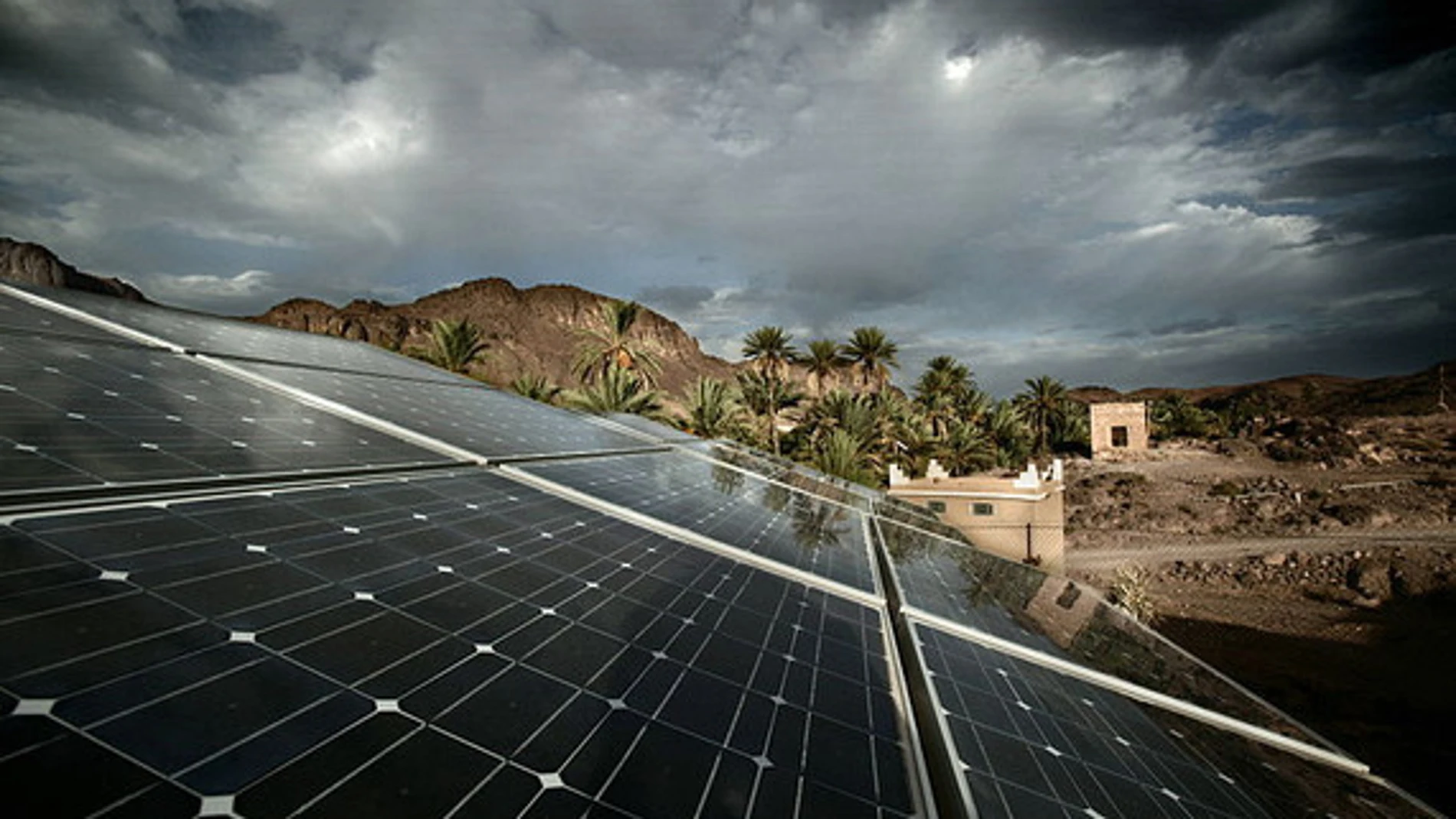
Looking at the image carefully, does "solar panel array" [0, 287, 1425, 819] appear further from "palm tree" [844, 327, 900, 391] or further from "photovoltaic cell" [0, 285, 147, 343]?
"palm tree" [844, 327, 900, 391]

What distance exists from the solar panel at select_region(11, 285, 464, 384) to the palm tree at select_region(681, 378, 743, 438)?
795 inches

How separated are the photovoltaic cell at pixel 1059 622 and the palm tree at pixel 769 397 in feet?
104

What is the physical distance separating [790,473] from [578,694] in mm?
13689

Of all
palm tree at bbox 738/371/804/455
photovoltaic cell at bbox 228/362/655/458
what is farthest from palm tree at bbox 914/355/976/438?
photovoltaic cell at bbox 228/362/655/458


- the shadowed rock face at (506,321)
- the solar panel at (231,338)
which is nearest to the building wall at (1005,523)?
the solar panel at (231,338)

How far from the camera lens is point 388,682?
228cm

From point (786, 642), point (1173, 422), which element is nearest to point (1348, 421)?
point (1173, 422)

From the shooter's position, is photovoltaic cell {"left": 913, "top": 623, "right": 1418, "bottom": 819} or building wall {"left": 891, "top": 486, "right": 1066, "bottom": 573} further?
building wall {"left": 891, "top": 486, "right": 1066, "bottom": 573}

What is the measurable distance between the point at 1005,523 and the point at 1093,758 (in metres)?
26.8

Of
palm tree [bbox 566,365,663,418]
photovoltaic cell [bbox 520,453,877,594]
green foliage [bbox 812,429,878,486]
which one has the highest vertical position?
palm tree [bbox 566,365,663,418]

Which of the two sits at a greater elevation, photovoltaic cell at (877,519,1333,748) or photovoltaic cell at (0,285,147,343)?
photovoltaic cell at (0,285,147,343)

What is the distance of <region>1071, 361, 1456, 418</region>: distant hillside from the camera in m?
75.9

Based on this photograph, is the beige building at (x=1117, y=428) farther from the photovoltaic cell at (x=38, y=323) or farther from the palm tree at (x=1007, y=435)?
the photovoltaic cell at (x=38, y=323)

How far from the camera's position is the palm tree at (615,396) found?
31.7m
